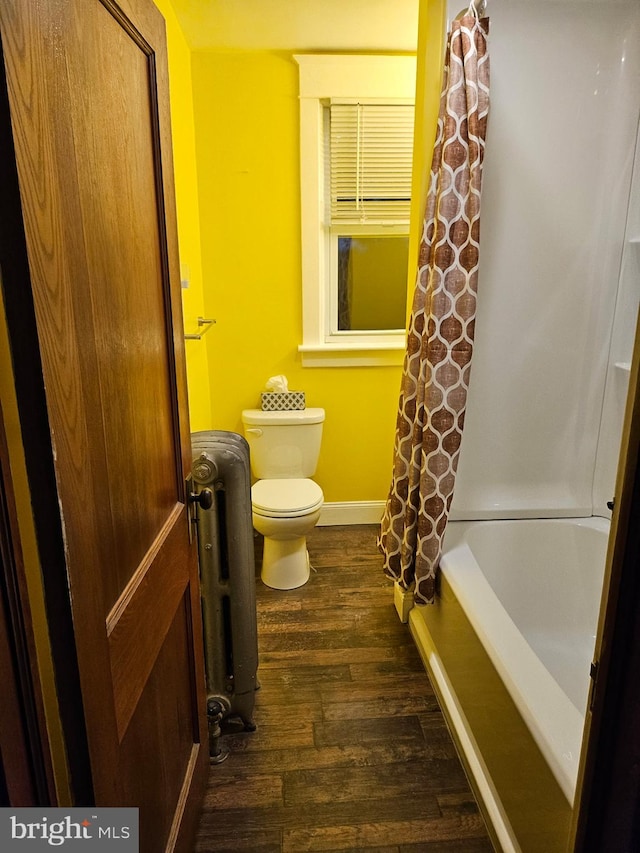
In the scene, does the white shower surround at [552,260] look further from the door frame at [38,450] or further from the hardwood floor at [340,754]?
the door frame at [38,450]

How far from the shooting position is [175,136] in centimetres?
222

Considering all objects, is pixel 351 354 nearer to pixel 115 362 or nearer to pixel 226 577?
pixel 226 577

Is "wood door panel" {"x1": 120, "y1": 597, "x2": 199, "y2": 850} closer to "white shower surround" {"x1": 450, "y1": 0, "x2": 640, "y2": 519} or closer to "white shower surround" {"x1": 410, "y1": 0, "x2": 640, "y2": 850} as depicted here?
"white shower surround" {"x1": 410, "y1": 0, "x2": 640, "y2": 850}

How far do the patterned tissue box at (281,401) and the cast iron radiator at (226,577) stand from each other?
1178 millimetres

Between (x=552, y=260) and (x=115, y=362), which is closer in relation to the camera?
(x=115, y=362)

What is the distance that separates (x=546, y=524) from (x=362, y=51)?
224 cm

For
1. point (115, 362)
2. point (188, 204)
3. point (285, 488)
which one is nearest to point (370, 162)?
point (188, 204)

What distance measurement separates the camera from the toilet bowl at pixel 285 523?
231cm

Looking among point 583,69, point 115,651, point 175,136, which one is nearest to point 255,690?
point 115,651

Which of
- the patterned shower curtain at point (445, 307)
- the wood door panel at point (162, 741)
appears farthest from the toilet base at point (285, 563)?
the wood door panel at point (162, 741)

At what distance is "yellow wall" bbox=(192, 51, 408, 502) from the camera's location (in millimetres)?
2572

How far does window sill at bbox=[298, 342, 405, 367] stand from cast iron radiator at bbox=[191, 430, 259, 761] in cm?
129

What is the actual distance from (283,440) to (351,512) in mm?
683

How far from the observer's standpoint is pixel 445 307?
168cm
